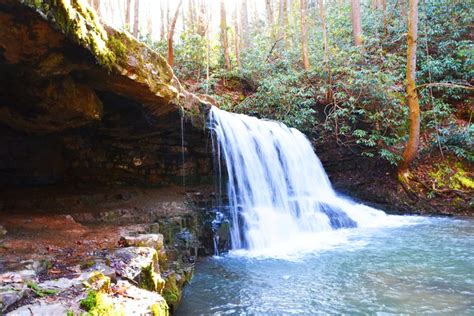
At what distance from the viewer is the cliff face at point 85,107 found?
13.7 ft

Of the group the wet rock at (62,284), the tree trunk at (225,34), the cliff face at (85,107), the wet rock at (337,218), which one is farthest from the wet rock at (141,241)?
the tree trunk at (225,34)

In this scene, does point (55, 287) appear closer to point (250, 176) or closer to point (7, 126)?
point (7, 126)

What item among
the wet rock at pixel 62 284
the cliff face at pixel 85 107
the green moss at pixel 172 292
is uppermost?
the cliff face at pixel 85 107

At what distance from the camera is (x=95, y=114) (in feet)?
20.3

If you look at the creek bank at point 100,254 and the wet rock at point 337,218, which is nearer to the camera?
the creek bank at point 100,254

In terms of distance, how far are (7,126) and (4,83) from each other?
1873 mm

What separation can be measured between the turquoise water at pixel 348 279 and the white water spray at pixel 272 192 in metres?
0.92

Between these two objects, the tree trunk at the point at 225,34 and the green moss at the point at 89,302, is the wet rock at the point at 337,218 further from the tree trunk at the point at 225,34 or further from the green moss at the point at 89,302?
the tree trunk at the point at 225,34

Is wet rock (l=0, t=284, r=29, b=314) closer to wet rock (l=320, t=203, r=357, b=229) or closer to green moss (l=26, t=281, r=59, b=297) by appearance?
green moss (l=26, t=281, r=59, b=297)

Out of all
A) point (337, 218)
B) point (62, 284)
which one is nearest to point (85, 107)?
point (62, 284)

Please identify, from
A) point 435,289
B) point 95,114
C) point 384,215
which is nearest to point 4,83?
point 95,114

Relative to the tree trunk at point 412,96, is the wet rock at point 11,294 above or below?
below

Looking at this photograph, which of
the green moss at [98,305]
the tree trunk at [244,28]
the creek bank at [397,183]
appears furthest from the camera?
the tree trunk at [244,28]

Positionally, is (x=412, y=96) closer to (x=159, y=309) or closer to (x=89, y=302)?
(x=159, y=309)
